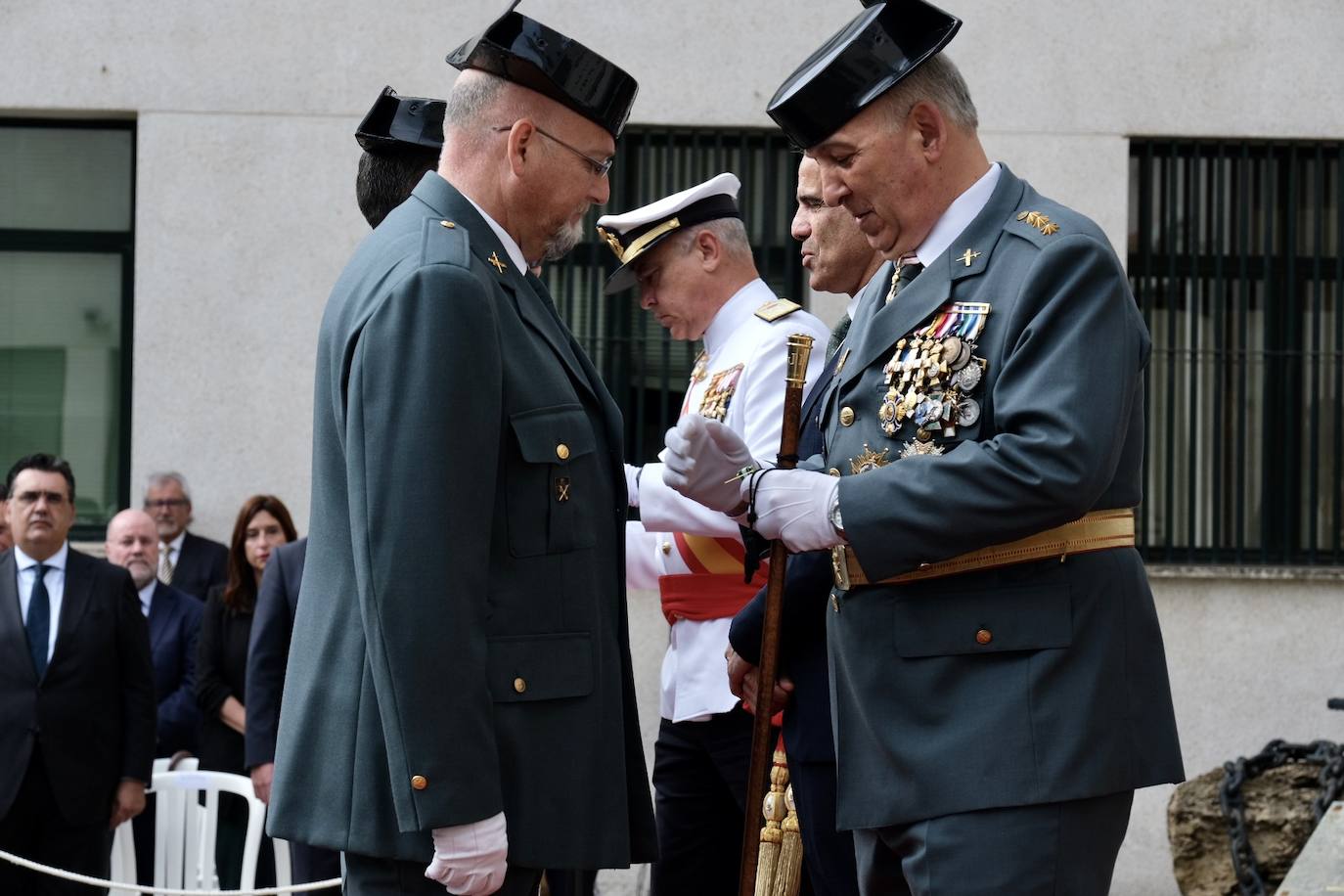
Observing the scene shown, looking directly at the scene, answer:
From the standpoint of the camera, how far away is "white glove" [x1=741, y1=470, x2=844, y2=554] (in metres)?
2.85

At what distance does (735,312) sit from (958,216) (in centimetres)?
167

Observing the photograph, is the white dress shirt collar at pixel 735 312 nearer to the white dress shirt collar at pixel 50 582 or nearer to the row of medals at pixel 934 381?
the row of medals at pixel 934 381

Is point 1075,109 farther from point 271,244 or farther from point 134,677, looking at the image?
point 134,677

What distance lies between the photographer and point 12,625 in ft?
21.3

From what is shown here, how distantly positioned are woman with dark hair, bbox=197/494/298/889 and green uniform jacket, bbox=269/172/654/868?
4241 mm

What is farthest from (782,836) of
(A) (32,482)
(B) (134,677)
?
(A) (32,482)

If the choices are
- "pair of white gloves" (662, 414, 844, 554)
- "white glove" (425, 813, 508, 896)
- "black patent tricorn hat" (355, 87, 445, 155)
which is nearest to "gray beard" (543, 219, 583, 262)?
"pair of white gloves" (662, 414, 844, 554)

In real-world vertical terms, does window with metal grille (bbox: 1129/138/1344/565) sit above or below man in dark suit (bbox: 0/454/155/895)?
above

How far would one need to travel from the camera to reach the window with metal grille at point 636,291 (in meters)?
8.52

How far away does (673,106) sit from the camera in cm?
847

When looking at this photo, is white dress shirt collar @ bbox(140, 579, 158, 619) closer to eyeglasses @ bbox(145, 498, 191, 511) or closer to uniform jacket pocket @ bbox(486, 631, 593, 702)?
eyeglasses @ bbox(145, 498, 191, 511)

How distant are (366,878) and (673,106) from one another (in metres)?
6.15

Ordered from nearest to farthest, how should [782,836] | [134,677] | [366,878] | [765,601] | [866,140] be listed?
[366,878] < [866,140] < [765,601] < [782,836] < [134,677]

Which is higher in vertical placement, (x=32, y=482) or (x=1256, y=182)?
(x=1256, y=182)
